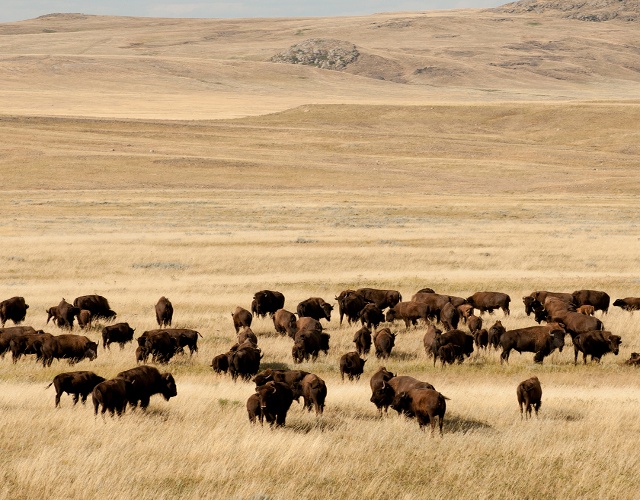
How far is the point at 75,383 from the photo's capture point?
13.6 m

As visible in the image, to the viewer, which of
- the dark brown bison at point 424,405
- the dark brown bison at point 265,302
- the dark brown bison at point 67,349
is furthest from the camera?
the dark brown bison at point 265,302

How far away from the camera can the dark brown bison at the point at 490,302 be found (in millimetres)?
23969

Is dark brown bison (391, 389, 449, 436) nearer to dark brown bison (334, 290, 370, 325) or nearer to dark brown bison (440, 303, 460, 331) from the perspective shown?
dark brown bison (440, 303, 460, 331)

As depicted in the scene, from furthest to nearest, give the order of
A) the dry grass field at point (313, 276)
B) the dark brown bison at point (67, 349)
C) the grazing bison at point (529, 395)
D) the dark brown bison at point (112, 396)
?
the dark brown bison at point (67, 349) → the grazing bison at point (529, 395) → the dark brown bison at point (112, 396) → the dry grass field at point (313, 276)

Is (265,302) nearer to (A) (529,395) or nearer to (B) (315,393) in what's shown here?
(B) (315,393)

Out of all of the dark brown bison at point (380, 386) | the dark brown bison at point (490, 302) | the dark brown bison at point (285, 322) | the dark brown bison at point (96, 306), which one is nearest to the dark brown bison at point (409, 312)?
the dark brown bison at point (490, 302)

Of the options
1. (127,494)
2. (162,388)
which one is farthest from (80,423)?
(127,494)

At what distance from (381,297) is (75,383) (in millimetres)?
12153

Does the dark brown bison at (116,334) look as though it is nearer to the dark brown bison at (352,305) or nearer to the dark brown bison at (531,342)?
the dark brown bison at (352,305)

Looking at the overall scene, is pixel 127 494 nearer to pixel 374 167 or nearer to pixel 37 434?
pixel 37 434

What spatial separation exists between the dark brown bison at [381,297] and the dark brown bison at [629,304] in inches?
249

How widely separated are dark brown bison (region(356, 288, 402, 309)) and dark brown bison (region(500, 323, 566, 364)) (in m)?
6.12

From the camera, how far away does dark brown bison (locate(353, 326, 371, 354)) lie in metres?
18.9

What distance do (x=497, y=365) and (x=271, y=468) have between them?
8935 mm
